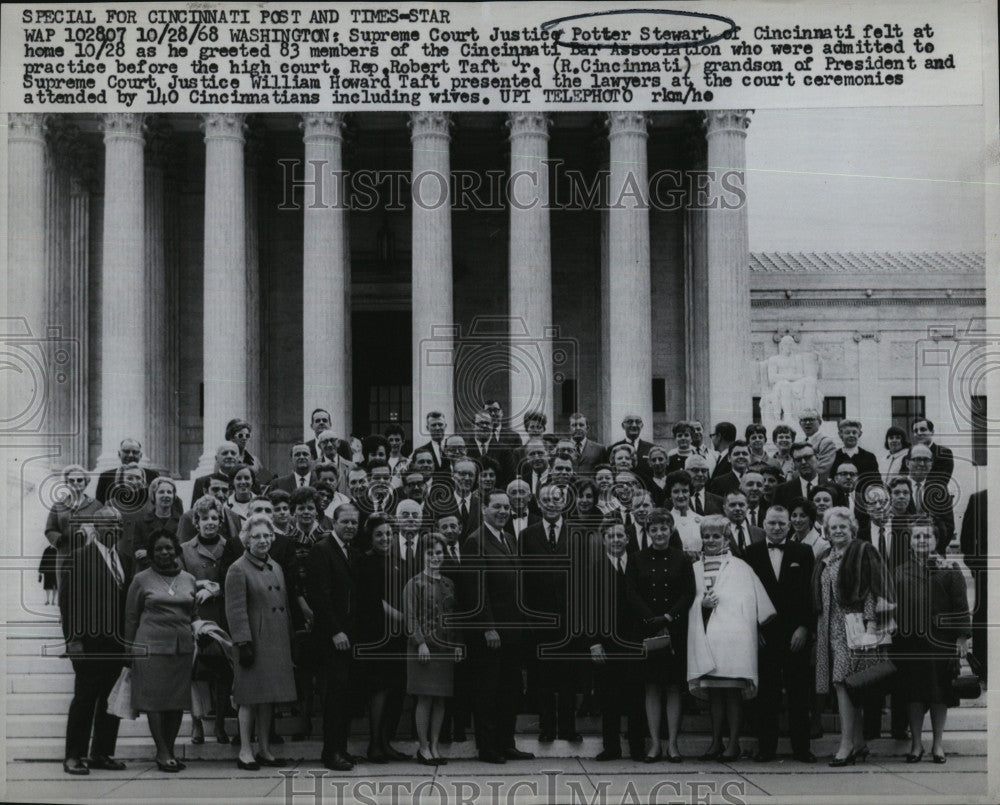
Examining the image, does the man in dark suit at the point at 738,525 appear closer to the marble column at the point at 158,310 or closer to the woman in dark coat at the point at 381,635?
the woman in dark coat at the point at 381,635

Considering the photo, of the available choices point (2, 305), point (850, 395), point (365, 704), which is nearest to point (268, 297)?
point (850, 395)

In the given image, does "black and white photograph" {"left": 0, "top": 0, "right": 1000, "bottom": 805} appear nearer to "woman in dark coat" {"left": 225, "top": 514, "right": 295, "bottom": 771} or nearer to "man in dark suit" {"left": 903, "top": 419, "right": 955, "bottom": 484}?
"woman in dark coat" {"left": 225, "top": 514, "right": 295, "bottom": 771}

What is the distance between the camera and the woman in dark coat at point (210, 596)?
49.8 ft

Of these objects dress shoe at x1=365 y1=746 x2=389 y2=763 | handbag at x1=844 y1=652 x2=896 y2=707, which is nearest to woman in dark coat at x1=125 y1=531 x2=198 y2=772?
dress shoe at x1=365 y1=746 x2=389 y2=763

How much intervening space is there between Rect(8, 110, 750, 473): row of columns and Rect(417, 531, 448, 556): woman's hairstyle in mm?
13920

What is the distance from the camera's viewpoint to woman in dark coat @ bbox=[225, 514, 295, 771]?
14.4 meters

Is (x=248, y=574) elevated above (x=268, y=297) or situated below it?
below

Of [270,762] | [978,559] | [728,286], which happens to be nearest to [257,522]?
[270,762]

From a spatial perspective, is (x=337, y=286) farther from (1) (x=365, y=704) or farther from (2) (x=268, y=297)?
(1) (x=365, y=704)

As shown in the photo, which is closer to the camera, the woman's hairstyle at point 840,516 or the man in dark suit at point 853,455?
the woman's hairstyle at point 840,516

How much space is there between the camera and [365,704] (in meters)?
15.5

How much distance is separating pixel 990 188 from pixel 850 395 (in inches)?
820

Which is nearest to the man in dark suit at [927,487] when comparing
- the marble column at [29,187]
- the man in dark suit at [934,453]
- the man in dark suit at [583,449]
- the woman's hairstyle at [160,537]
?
the man in dark suit at [934,453]

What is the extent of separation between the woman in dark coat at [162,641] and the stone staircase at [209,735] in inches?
28.4
